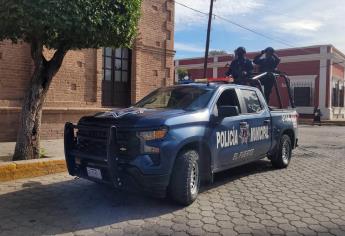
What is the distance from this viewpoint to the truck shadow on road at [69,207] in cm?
480

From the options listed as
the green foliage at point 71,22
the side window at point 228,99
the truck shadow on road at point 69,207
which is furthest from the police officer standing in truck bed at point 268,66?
the truck shadow on road at point 69,207

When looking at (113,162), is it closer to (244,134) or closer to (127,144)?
(127,144)

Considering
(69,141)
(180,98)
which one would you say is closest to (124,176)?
(69,141)

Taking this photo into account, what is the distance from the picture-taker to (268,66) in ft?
34.3

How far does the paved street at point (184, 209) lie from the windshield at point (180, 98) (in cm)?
138

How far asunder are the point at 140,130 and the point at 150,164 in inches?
17.4

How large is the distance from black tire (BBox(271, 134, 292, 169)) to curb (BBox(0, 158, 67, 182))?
13.8 feet

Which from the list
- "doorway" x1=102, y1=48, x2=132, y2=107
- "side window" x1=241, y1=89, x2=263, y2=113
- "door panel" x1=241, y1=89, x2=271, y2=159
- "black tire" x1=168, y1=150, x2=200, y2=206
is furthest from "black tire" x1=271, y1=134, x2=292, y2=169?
"doorway" x1=102, y1=48, x2=132, y2=107

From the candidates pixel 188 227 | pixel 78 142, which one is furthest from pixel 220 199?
pixel 78 142

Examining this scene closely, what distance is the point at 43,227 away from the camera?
4715mm

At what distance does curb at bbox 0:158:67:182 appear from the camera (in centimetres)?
682

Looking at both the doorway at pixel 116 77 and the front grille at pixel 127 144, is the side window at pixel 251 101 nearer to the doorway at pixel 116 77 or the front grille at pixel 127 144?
the front grille at pixel 127 144

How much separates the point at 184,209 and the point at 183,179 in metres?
0.42

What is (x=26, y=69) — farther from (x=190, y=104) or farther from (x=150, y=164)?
(x=150, y=164)
